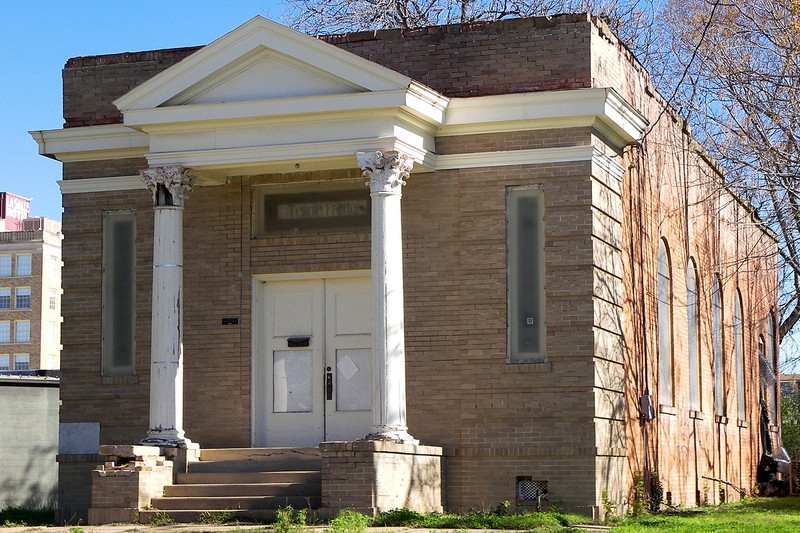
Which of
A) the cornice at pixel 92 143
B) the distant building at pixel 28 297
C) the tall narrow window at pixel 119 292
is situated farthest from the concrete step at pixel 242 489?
the distant building at pixel 28 297

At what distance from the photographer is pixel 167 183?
18.0 m

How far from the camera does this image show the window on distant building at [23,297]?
358 ft

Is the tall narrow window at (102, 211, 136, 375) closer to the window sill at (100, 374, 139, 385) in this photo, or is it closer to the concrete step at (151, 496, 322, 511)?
Result: the window sill at (100, 374, 139, 385)

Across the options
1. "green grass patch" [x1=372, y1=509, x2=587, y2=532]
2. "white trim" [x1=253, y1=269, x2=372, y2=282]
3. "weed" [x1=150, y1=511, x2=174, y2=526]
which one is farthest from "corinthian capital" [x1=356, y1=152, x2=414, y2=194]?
"weed" [x1=150, y1=511, x2=174, y2=526]

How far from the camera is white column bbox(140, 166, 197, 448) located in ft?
58.6

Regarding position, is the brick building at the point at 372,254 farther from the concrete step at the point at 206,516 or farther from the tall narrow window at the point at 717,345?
the tall narrow window at the point at 717,345

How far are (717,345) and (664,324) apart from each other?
207 inches

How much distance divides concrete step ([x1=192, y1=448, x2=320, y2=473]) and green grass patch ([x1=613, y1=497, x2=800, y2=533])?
433cm

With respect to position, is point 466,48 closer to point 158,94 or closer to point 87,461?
point 158,94

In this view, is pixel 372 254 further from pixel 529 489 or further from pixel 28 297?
pixel 28 297

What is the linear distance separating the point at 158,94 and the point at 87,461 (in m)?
5.65

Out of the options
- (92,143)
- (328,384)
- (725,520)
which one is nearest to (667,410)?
(725,520)

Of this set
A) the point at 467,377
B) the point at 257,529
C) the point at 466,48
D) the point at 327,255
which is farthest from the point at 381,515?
the point at 466,48

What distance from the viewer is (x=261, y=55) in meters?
17.8
